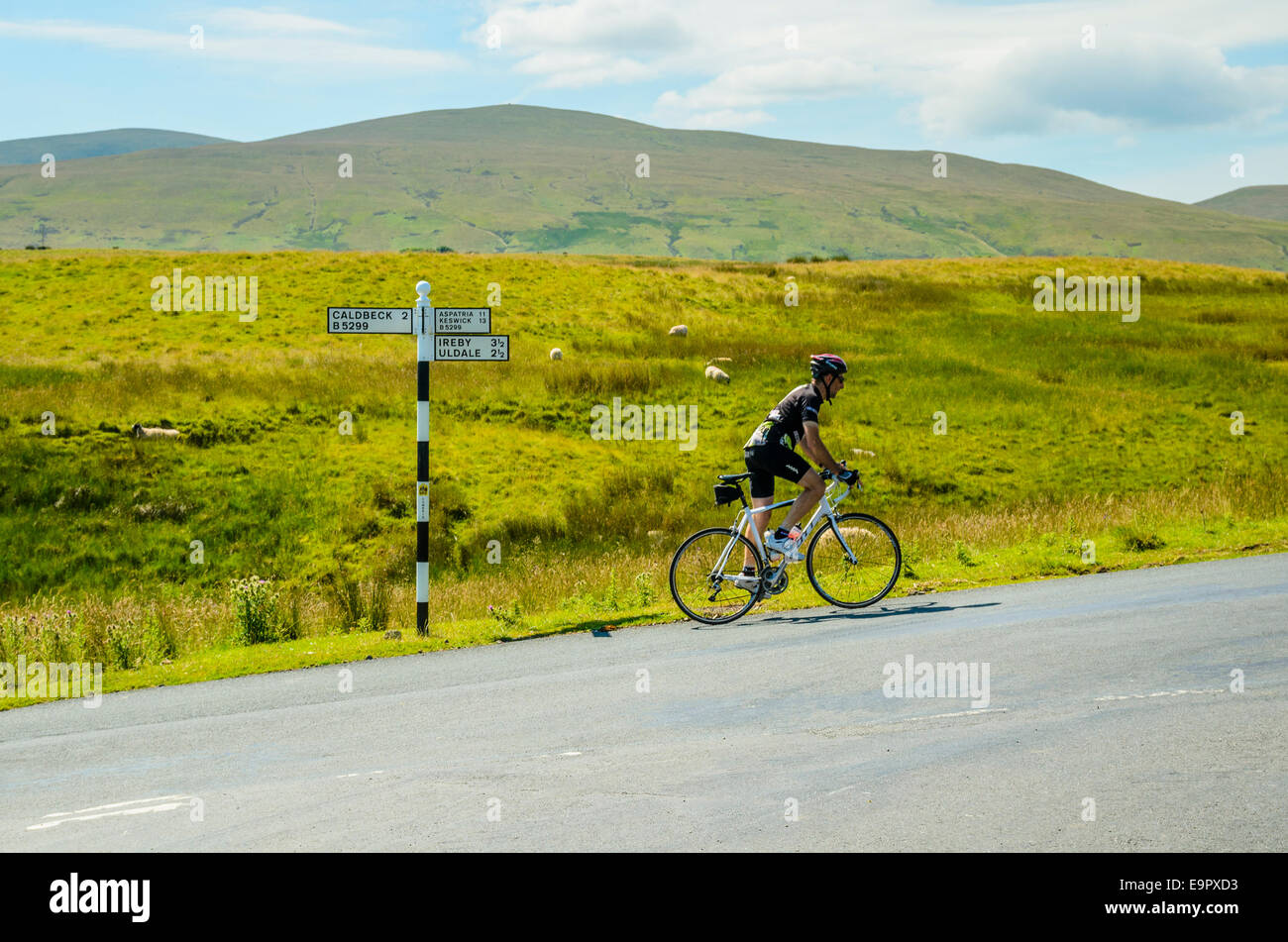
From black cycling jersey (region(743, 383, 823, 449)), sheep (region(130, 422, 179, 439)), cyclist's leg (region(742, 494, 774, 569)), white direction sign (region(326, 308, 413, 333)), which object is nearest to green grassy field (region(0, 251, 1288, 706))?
sheep (region(130, 422, 179, 439))

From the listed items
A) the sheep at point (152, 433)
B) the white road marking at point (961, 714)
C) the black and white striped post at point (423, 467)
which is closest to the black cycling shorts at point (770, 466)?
the black and white striped post at point (423, 467)

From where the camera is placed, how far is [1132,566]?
1429cm

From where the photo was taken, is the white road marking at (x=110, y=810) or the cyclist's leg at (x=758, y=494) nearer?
the white road marking at (x=110, y=810)

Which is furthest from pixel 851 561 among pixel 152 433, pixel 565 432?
pixel 152 433

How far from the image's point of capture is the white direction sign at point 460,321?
487 inches

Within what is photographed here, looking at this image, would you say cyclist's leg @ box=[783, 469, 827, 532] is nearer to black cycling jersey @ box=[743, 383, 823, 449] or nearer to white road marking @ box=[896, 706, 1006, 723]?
black cycling jersey @ box=[743, 383, 823, 449]

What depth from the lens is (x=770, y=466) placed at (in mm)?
11656

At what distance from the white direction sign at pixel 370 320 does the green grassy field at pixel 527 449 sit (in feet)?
11.4

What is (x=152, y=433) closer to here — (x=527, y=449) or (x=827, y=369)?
(x=527, y=449)

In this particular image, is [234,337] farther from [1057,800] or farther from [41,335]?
[1057,800]

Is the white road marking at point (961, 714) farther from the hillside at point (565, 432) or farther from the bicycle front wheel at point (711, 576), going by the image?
the hillside at point (565, 432)

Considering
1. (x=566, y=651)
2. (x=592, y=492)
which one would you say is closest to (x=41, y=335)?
(x=592, y=492)
